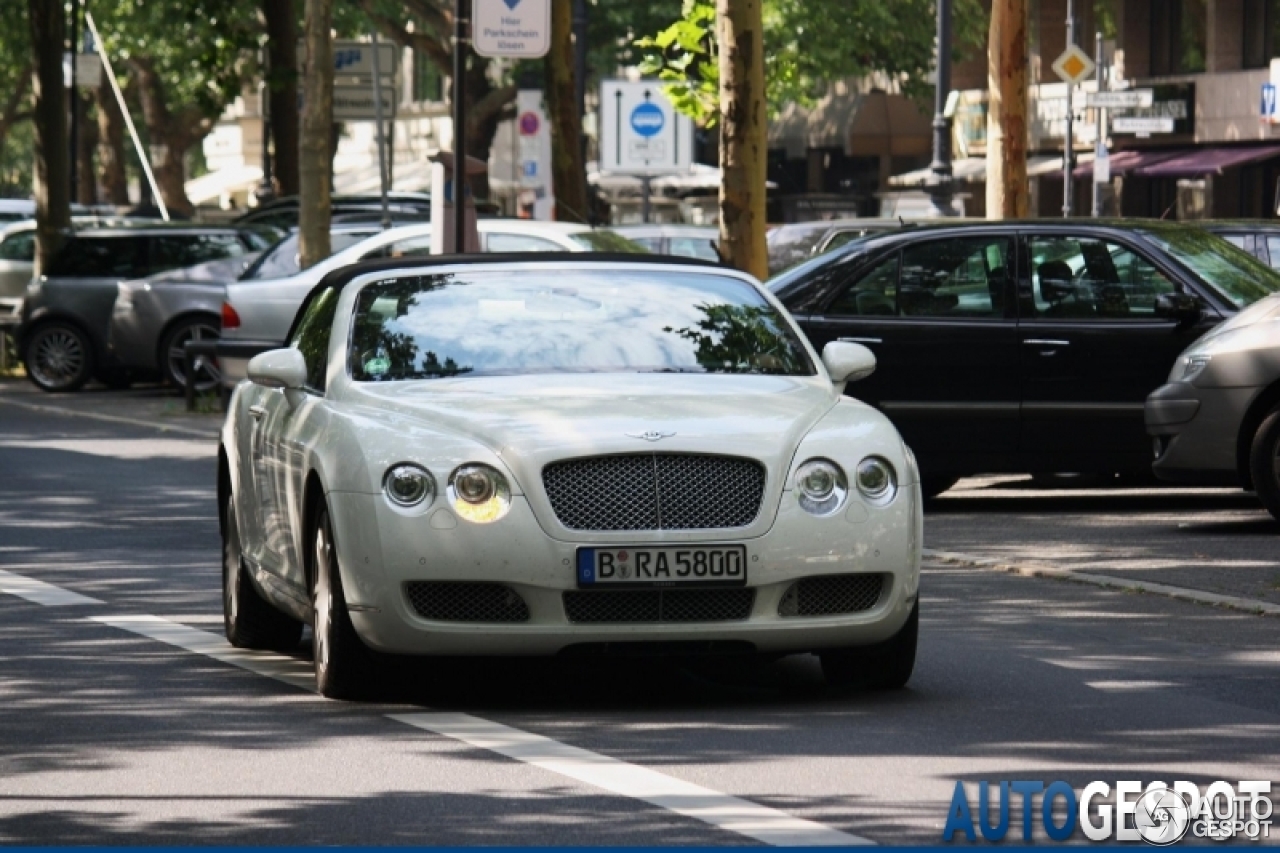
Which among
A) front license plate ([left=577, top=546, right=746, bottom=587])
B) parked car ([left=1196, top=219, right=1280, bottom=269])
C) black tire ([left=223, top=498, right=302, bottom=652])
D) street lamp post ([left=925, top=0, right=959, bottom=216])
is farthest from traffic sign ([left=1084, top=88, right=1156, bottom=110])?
front license plate ([left=577, top=546, right=746, bottom=587])

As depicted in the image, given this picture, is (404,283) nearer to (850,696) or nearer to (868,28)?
(850,696)

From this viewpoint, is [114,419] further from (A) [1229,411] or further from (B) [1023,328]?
(A) [1229,411]

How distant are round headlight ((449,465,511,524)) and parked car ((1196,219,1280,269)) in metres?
11.5

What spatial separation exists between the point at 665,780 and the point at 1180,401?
804 cm

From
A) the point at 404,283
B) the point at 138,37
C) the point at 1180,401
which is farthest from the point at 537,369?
the point at 138,37

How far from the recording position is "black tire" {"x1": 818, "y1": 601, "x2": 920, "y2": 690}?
9266mm

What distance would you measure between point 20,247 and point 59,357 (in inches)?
234

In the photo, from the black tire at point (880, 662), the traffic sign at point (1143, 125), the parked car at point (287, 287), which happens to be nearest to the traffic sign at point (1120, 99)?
the traffic sign at point (1143, 125)

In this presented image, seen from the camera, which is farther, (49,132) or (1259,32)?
(1259,32)

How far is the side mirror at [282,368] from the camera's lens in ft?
32.2

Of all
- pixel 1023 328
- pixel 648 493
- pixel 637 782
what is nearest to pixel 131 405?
pixel 1023 328

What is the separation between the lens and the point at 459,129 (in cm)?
2228

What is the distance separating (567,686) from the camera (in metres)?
9.54

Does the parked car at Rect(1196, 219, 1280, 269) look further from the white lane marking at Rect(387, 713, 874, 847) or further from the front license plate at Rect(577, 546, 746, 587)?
the white lane marking at Rect(387, 713, 874, 847)
